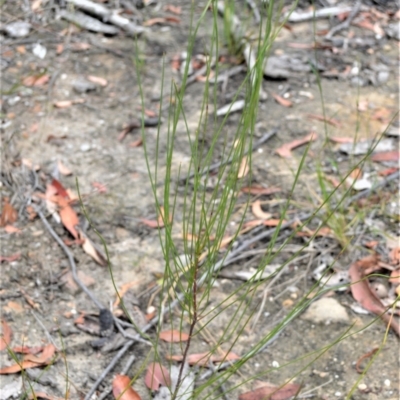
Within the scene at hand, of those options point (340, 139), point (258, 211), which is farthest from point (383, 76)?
point (258, 211)

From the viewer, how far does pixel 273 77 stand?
12.2 ft

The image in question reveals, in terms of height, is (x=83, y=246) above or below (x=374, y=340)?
below

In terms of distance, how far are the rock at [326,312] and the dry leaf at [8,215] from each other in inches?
49.5

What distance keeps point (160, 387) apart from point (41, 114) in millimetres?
1901

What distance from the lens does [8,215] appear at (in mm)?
2805

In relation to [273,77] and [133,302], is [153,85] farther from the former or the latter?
[133,302]

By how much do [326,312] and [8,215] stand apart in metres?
1.35

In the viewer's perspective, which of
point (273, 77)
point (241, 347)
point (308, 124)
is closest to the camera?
point (241, 347)

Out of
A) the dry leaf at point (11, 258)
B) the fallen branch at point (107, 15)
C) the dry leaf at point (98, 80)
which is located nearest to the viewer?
the dry leaf at point (11, 258)

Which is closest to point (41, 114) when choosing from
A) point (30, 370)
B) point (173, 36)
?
point (173, 36)

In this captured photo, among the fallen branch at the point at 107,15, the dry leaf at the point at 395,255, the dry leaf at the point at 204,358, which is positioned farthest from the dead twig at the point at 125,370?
the fallen branch at the point at 107,15

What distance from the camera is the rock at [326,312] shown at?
7.62 ft

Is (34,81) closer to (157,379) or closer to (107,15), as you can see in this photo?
(107,15)

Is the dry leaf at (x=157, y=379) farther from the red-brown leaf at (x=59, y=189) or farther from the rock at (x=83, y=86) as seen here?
the rock at (x=83, y=86)
